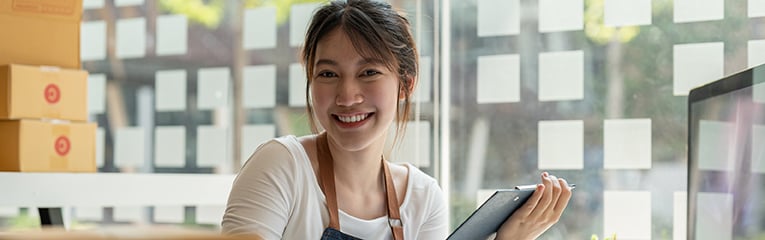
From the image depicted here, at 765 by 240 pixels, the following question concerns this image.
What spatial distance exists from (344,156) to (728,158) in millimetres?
672

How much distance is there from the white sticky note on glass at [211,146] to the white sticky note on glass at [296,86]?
367mm

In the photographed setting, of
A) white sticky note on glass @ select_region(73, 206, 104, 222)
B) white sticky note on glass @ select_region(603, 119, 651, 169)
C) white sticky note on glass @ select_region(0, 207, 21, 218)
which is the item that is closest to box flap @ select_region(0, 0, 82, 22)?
white sticky note on glass @ select_region(603, 119, 651, 169)

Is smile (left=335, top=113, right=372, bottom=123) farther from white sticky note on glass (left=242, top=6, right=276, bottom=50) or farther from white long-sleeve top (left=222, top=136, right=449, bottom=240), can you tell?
white sticky note on glass (left=242, top=6, right=276, bottom=50)

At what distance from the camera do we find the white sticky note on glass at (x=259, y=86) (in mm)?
3609

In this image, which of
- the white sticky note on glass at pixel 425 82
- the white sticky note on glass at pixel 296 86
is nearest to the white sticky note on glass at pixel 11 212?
the white sticky note on glass at pixel 296 86

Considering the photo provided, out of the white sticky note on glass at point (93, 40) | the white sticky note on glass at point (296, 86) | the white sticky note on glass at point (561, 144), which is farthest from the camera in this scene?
Answer: the white sticky note on glass at point (93, 40)

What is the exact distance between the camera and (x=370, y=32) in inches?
63.0

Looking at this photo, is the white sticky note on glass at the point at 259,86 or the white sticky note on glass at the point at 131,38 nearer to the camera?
the white sticky note on glass at the point at 259,86

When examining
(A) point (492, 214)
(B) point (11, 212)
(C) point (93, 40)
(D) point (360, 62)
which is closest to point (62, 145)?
(D) point (360, 62)

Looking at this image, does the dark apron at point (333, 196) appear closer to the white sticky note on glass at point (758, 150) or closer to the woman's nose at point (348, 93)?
the woman's nose at point (348, 93)

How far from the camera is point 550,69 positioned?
299 centimetres

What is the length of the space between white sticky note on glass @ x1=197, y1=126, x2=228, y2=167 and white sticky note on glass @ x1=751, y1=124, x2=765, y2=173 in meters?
2.61

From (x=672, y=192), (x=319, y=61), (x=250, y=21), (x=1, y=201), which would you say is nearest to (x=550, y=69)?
(x=672, y=192)

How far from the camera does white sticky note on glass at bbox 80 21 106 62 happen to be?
3.97m
